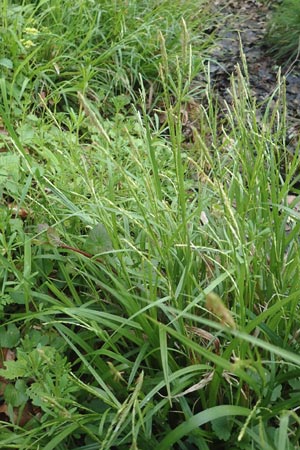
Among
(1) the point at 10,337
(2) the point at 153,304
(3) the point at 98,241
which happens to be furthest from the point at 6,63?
(2) the point at 153,304

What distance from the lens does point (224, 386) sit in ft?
5.07

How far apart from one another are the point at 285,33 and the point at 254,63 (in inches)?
13.1

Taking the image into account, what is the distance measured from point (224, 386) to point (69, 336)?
45 centimetres

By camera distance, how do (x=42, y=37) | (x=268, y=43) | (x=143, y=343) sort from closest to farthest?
(x=143, y=343) < (x=42, y=37) < (x=268, y=43)

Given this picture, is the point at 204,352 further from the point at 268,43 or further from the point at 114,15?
the point at 268,43

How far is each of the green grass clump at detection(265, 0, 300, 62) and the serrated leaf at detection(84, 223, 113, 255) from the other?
116 inches

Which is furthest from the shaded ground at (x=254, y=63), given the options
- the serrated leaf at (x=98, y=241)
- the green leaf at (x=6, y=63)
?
the serrated leaf at (x=98, y=241)

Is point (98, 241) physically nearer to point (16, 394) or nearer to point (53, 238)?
point (53, 238)

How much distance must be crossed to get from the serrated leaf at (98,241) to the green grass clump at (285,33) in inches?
116

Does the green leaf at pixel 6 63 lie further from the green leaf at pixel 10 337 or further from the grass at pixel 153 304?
the green leaf at pixel 10 337

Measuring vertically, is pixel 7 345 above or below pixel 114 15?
below

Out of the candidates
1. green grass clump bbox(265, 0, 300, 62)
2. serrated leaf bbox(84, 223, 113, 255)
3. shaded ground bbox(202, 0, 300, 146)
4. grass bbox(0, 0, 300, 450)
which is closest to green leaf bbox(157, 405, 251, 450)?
grass bbox(0, 0, 300, 450)

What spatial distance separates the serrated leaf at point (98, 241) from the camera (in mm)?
1723

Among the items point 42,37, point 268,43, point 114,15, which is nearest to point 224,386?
point 42,37
